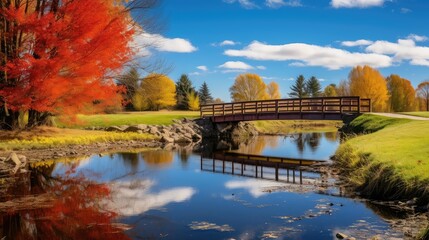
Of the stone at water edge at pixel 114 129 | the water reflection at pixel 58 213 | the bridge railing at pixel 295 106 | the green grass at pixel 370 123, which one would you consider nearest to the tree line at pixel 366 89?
the bridge railing at pixel 295 106

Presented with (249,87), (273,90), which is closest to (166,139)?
(249,87)

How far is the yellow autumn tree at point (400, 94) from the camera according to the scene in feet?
229

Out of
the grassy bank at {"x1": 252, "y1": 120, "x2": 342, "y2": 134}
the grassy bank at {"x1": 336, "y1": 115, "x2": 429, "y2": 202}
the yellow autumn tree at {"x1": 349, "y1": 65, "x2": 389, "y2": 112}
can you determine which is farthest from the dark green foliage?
the yellow autumn tree at {"x1": 349, "y1": 65, "x2": 389, "y2": 112}

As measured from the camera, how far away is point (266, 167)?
19203mm

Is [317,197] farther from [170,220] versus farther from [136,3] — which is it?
[136,3]

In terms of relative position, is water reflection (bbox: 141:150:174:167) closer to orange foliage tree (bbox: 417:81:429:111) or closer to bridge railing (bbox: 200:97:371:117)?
bridge railing (bbox: 200:97:371:117)

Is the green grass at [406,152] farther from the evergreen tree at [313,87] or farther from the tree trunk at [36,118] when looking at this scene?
the evergreen tree at [313,87]

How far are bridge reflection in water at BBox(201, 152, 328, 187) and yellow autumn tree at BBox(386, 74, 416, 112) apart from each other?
177ft

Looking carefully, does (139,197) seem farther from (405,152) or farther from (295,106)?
(295,106)

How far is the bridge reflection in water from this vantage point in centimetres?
1519

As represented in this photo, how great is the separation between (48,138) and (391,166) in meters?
19.5

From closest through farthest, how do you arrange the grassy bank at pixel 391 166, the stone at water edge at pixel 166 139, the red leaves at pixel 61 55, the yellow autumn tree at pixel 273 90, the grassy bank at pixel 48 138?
the grassy bank at pixel 391 166 < the red leaves at pixel 61 55 < the grassy bank at pixel 48 138 < the stone at water edge at pixel 166 139 < the yellow autumn tree at pixel 273 90

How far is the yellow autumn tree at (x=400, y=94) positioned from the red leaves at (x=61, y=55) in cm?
5825

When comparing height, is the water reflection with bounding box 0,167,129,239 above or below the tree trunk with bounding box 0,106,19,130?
below
